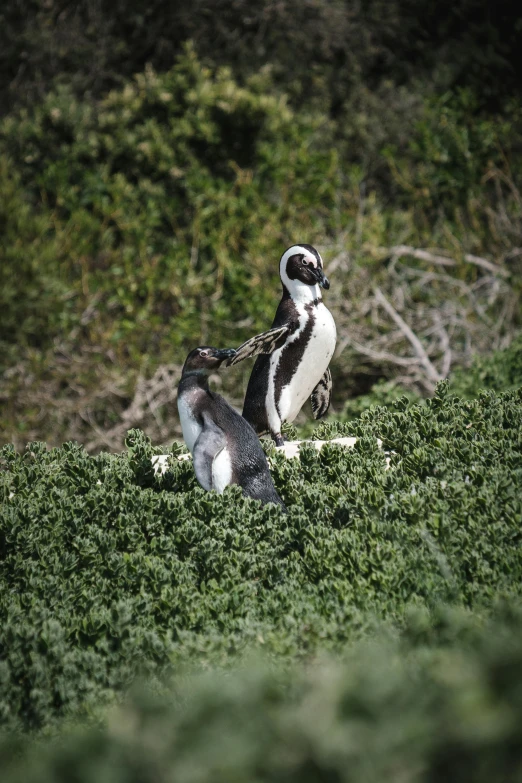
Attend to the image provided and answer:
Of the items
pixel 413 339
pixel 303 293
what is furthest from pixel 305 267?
pixel 413 339

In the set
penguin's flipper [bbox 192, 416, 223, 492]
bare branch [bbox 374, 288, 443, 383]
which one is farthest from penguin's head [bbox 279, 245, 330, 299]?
bare branch [bbox 374, 288, 443, 383]

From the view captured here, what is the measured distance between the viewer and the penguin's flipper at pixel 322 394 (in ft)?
18.4

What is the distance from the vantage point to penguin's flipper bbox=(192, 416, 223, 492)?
4027 millimetres

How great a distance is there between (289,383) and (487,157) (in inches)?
281

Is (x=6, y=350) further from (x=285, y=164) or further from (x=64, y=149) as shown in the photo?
(x=285, y=164)

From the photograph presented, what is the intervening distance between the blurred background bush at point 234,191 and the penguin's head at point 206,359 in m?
4.78

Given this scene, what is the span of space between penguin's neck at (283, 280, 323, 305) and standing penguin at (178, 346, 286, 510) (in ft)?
3.50

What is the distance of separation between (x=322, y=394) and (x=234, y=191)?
6.23m

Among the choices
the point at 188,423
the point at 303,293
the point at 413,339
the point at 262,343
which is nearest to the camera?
the point at 188,423

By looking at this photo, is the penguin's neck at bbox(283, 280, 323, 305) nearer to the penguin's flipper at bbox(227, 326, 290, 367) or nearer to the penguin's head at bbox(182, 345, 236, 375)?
the penguin's flipper at bbox(227, 326, 290, 367)

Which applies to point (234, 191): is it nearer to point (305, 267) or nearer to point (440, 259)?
point (440, 259)

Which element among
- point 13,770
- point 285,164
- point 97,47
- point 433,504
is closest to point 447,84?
point 285,164

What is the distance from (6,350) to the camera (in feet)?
31.8

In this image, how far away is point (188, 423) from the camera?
431cm
